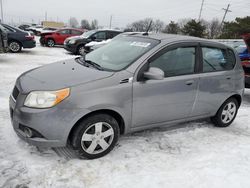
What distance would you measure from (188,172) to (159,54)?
1.62 metres

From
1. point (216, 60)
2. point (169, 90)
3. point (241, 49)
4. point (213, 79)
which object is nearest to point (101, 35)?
point (241, 49)

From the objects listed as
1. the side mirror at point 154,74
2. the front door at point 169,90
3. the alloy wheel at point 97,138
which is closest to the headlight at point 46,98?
the alloy wheel at point 97,138

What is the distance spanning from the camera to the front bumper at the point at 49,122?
2.80m

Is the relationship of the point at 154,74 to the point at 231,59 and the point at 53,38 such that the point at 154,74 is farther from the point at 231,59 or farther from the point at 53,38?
the point at 53,38

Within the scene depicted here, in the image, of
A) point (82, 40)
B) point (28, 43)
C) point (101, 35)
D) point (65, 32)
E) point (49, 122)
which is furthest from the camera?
point (65, 32)

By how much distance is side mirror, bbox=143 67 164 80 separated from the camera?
323cm

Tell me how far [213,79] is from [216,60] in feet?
1.32

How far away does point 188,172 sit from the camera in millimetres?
3080

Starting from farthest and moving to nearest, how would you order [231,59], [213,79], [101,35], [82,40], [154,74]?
[101,35], [82,40], [231,59], [213,79], [154,74]

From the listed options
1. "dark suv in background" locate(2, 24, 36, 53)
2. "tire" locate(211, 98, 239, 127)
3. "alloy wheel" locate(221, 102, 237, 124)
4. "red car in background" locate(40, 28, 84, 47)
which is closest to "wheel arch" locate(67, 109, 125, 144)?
"tire" locate(211, 98, 239, 127)

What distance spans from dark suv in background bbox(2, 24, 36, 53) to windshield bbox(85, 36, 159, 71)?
9.39m

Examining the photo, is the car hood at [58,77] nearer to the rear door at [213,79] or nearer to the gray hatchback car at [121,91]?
the gray hatchback car at [121,91]

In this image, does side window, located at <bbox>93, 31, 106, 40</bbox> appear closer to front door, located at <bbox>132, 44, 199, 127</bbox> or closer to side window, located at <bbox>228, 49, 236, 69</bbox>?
side window, located at <bbox>228, 49, 236, 69</bbox>

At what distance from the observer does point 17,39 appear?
12125mm
